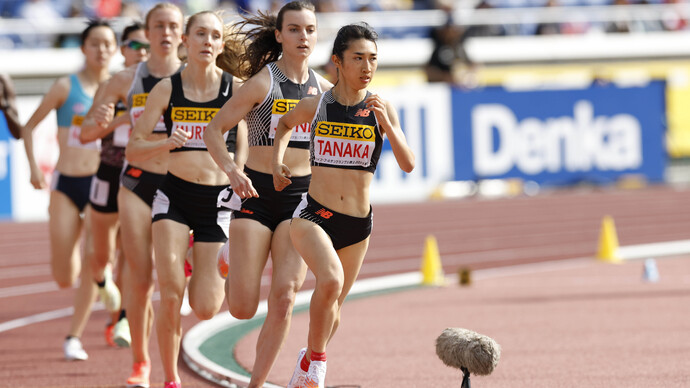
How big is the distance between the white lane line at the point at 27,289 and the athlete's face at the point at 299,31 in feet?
24.5

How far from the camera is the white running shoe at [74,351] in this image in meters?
8.26

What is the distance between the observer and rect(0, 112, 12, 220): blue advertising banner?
17900 mm

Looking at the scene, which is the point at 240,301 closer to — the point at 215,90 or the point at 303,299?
the point at 215,90

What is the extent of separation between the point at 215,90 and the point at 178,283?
1.14m

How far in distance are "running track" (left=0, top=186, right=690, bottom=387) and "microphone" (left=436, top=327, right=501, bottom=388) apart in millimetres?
2859

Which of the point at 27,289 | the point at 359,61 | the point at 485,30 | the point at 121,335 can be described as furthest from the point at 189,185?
the point at 485,30

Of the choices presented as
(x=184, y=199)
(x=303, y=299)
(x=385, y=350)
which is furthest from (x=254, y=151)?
(x=303, y=299)

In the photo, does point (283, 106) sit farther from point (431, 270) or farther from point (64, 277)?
point (431, 270)

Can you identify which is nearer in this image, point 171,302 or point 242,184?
point 242,184

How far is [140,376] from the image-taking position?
22.9 feet

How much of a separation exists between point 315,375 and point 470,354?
0.93 metres

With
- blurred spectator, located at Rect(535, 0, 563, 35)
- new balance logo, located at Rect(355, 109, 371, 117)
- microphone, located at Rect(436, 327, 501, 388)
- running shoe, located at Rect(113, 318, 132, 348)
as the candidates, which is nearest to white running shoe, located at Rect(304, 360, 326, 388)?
microphone, located at Rect(436, 327, 501, 388)

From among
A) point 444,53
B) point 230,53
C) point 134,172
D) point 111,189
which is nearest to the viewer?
point 134,172

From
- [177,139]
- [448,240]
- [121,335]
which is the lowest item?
[448,240]
